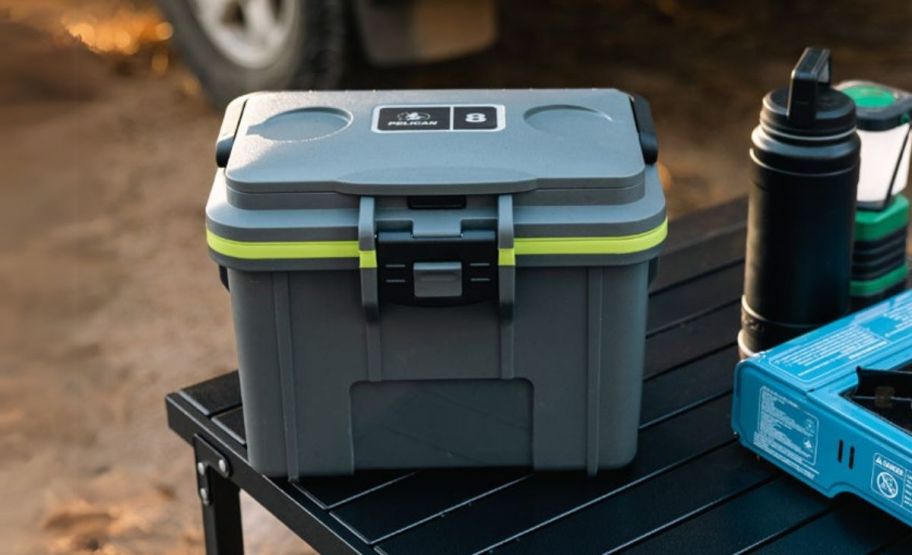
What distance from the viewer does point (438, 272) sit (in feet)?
4.48

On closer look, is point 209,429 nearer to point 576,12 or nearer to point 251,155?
point 251,155

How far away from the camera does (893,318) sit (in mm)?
1602

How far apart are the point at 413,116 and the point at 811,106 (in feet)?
1.36

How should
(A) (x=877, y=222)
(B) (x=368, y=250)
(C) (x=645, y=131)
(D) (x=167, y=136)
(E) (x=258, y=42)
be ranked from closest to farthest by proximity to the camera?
(B) (x=368, y=250)
(C) (x=645, y=131)
(A) (x=877, y=222)
(E) (x=258, y=42)
(D) (x=167, y=136)

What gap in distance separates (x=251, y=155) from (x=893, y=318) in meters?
0.73

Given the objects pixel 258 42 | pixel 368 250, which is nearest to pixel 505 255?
pixel 368 250

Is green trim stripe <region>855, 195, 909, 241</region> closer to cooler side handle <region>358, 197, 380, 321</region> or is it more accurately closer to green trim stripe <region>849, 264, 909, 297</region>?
green trim stripe <region>849, 264, 909, 297</region>

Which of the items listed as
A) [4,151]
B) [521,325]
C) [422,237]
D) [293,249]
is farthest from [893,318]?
[4,151]

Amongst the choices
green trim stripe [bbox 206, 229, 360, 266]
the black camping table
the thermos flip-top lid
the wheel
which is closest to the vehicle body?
the wheel

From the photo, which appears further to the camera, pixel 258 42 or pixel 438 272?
pixel 258 42

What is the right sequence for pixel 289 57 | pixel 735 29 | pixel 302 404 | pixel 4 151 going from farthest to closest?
1. pixel 735 29
2. pixel 4 151
3. pixel 289 57
4. pixel 302 404

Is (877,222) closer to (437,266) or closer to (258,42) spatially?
(437,266)

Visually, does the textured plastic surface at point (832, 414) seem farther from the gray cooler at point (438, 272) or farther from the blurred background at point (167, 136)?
the blurred background at point (167, 136)

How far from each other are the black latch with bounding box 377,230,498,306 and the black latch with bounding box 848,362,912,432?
0.38m
